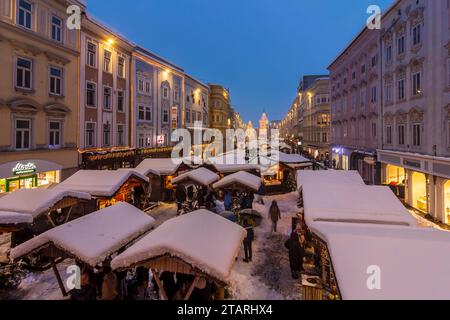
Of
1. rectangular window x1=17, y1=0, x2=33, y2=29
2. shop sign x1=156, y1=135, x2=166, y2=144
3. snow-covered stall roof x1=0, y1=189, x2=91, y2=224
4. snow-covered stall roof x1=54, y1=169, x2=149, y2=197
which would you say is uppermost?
rectangular window x1=17, y1=0, x2=33, y2=29

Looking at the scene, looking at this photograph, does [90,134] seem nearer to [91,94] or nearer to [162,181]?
[91,94]

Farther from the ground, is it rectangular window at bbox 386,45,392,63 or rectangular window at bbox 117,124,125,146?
rectangular window at bbox 386,45,392,63

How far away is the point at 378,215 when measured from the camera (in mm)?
8719

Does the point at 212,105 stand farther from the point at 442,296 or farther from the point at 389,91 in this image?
the point at 442,296

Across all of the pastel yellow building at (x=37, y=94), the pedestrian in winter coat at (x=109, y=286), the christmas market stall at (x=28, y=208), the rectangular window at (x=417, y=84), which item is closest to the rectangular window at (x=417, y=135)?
the rectangular window at (x=417, y=84)

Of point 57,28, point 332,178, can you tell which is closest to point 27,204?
point 332,178

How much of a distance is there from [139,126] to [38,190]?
71.5 feet

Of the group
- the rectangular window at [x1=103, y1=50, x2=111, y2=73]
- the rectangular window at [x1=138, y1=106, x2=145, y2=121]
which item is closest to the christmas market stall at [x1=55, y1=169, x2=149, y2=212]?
the rectangular window at [x1=103, y1=50, x2=111, y2=73]

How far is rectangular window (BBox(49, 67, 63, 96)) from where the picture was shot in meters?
20.2

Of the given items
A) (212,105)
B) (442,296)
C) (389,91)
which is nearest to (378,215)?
(442,296)

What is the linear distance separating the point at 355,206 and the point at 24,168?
19.0 m

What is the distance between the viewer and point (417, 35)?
Result: 62.3 feet

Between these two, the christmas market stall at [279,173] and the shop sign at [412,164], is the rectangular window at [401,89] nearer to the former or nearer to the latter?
the shop sign at [412,164]

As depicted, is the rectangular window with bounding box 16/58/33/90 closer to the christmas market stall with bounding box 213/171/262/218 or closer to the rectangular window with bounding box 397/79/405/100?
the christmas market stall with bounding box 213/171/262/218
